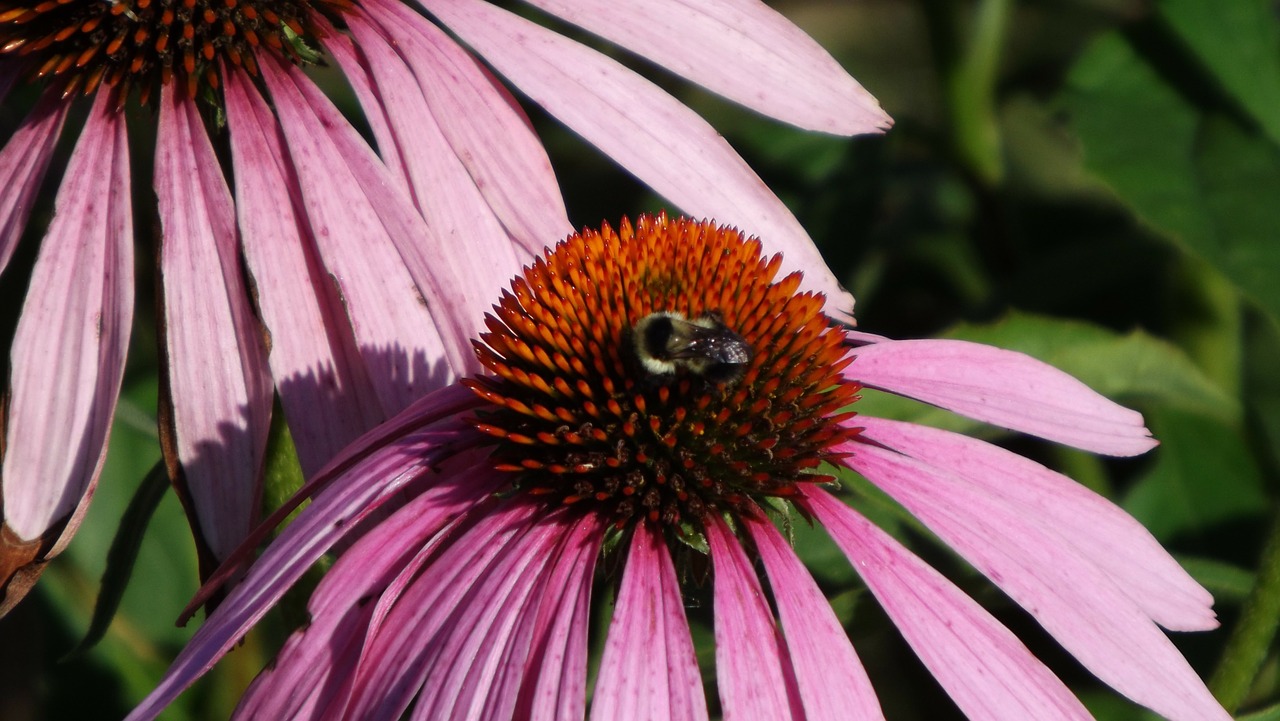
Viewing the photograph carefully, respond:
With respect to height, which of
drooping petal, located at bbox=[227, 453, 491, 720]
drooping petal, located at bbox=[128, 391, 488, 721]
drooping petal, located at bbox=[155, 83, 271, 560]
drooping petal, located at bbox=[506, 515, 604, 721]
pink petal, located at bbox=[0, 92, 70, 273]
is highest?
pink petal, located at bbox=[0, 92, 70, 273]

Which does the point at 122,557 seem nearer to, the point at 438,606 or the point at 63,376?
the point at 63,376

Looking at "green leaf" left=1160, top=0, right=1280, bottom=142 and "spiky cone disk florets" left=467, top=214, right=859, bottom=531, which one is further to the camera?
"green leaf" left=1160, top=0, right=1280, bottom=142

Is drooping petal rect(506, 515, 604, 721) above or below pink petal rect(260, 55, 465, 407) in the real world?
below

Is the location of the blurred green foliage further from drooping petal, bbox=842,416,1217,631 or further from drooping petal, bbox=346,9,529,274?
drooping petal, bbox=346,9,529,274

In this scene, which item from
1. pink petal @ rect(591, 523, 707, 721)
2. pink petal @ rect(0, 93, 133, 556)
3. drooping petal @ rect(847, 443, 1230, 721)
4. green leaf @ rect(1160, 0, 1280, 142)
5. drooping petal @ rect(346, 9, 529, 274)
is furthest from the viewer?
green leaf @ rect(1160, 0, 1280, 142)

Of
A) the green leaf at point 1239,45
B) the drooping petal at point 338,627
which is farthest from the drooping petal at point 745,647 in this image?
the green leaf at point 1239,45

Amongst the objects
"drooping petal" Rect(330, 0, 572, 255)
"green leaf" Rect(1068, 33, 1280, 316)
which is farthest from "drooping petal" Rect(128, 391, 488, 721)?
"green leaf" Rect(1068, 33, 1280, 316)

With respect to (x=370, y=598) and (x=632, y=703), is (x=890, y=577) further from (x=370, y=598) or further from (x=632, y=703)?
(x=370, y=598)
